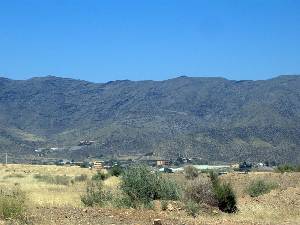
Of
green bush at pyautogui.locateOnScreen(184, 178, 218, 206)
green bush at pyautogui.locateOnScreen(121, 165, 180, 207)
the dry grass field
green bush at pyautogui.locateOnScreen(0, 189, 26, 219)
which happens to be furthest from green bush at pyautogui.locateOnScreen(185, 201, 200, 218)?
green bush at pyautogui.locateOnScreen(0, 189, 26, 219)

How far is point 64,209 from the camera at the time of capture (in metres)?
20.5

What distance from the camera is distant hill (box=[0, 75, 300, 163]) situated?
110562mm

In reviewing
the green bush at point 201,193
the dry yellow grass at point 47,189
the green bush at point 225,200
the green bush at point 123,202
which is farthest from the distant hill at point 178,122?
the green bush at point 123,202

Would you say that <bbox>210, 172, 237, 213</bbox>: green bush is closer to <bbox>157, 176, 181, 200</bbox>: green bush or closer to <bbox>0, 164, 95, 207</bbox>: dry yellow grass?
<bbox>157, 176, 181, 200</bbox>: green bush

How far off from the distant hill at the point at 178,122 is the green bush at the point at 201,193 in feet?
228

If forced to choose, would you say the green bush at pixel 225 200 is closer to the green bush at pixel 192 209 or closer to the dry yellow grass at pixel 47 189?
the green bush at pixel 192 209

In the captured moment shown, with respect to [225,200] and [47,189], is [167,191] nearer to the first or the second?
[225,200]

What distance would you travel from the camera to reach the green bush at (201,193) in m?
27.0

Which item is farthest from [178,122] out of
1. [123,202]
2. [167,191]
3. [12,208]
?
[12,208]

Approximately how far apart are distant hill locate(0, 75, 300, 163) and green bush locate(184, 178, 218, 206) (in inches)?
2731

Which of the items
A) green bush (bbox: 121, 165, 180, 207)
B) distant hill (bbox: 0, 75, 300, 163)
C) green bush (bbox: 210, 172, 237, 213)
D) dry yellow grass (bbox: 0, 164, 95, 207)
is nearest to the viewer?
green bush (bbox: 121, 165, 180, 207)

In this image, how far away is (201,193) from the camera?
2733 centimetres

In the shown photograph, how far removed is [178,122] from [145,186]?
13369cm

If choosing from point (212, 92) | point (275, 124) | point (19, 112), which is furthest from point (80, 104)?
point (275, 124)
